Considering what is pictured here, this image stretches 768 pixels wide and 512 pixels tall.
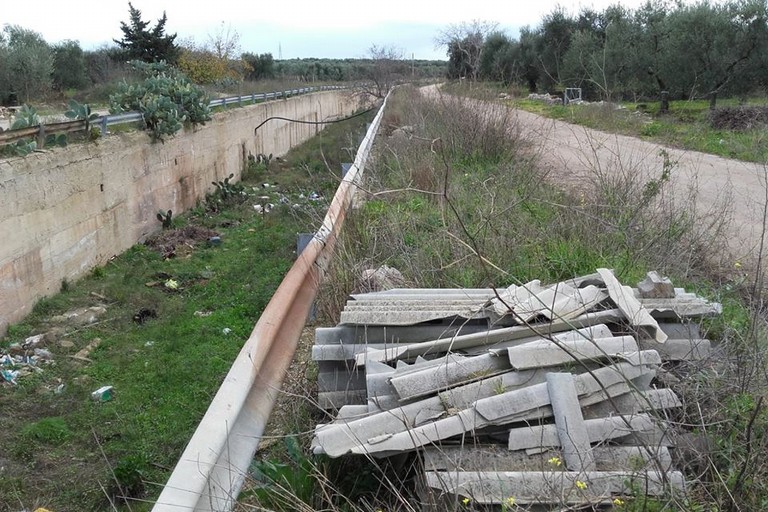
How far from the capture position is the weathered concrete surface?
7.96m

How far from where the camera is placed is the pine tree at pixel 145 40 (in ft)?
138

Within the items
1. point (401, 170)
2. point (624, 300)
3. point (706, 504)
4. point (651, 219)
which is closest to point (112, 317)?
point (401, 170)

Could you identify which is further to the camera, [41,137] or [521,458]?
[41,137]

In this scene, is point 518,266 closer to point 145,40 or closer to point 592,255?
point 592,255

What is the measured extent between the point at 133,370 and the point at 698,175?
944 centimetres

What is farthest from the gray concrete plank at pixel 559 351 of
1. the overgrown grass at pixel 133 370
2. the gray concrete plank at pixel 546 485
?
the overgrown grass at pixel 133 370

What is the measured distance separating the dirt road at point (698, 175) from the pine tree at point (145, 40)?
33159 millimetres

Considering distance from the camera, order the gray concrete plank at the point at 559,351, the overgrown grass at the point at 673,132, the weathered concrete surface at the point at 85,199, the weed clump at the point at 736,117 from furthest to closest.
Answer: the weed clump at the point at 736,117, the overgrown grass at the point at 673,132, the weathered concrete surface at the point at 85,199, the gray concrete plank at the point at 559,351

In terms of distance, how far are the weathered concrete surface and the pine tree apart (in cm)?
2905

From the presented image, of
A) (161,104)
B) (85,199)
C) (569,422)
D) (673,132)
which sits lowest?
(85,199)

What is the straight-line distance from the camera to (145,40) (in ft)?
140

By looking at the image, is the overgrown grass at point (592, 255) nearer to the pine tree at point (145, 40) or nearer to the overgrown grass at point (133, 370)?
the overgrown grass at point (133, 370)

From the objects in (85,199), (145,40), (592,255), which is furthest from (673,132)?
(145,40)

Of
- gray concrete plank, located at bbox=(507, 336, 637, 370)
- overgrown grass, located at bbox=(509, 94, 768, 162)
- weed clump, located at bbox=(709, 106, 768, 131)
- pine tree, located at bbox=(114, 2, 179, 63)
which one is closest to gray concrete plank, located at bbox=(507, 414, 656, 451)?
gray concrete plank, located at bbox=(507, 336, 637, 370)
